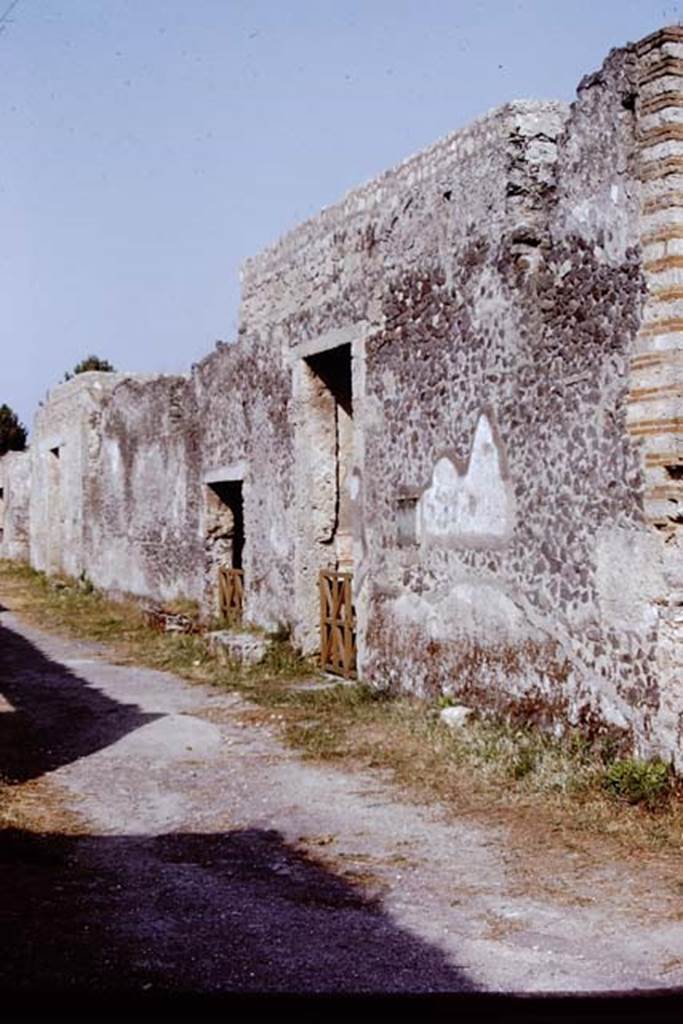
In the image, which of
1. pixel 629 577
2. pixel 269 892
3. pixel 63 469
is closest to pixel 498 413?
pixel 629 577

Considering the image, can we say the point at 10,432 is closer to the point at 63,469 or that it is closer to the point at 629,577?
the point at 63,469

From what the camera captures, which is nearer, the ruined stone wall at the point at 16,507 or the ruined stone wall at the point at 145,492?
the ruined stone wall at the point at 145,492

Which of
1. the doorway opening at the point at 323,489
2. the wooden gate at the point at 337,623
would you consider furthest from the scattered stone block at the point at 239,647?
the wooden gate at the point at 337,623

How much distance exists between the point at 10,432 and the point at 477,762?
34418mm

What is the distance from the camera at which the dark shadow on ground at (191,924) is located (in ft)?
12.8

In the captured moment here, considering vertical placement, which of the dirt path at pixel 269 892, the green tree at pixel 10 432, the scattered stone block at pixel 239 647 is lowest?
the dirt path at pixel 269 892

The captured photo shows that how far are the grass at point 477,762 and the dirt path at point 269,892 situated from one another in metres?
0.26

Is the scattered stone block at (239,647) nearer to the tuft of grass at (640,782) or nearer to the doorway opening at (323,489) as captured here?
the doorway opening at (323,489)

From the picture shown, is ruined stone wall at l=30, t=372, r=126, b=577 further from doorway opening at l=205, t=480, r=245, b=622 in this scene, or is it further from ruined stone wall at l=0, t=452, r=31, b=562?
doorway opening at l=205, t=480, r=245, b=622

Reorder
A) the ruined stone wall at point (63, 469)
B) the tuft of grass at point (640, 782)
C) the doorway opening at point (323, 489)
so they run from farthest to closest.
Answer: the ruined stone wall at point (63, 469) → the doorway opening at point (323, 489) → the tuft of grass at point (640, 782)

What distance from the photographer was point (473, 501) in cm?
830

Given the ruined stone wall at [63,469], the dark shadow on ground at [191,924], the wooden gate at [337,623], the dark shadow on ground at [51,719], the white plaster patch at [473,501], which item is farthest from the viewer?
the ruined stone wall at [63,469]

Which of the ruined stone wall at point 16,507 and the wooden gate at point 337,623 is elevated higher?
the ruined stone wall at point 16,507

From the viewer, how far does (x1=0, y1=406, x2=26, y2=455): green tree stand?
128 feet
